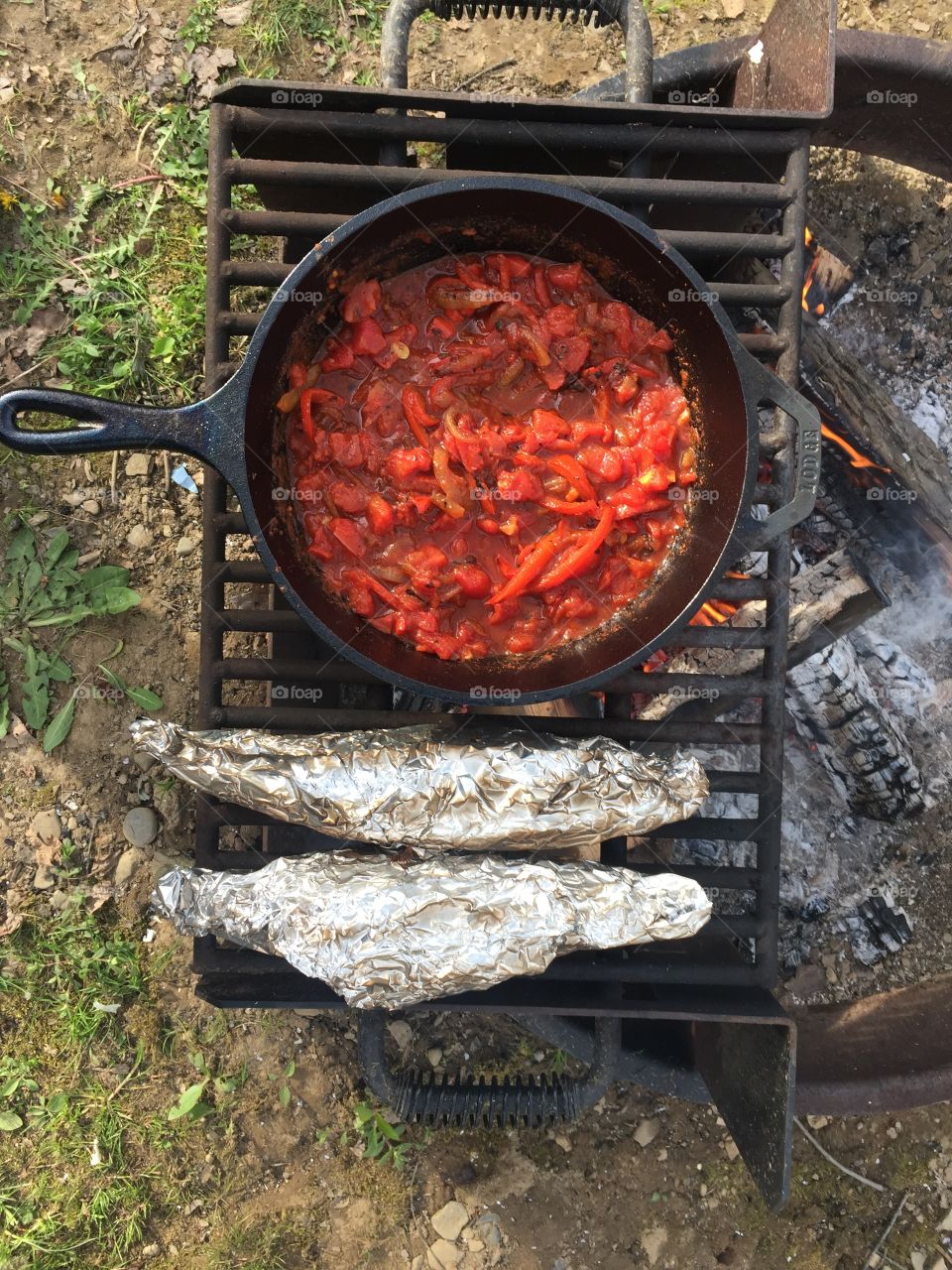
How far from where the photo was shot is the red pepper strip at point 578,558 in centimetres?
253

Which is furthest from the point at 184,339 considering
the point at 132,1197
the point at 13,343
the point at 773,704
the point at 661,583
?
the point at 132,1197

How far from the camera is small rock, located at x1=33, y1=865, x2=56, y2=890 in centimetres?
334

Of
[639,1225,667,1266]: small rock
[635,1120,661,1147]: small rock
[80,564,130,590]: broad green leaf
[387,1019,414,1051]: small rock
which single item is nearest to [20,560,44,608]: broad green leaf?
[80,564,130,590]: broad green leaf

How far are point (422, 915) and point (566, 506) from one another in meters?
1.21

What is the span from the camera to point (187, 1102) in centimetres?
331

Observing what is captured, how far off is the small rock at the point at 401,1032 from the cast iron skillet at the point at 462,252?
1641mm

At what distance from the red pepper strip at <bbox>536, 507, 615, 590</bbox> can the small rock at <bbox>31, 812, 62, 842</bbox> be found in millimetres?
2114

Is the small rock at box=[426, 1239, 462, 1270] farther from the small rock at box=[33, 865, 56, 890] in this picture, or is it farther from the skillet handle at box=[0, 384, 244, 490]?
the skillet handle at box=[0, 384, 244, 490]

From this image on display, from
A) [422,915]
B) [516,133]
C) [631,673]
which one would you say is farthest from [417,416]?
[422,915]

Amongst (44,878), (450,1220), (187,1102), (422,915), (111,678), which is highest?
(111,678)

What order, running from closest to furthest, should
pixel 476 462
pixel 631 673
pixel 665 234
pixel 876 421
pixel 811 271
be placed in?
pixel 476 462 → pixel 665 234 → pixel 631 673 → pixel 876 421 → pixel 811 271

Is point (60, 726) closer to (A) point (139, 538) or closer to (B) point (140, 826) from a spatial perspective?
(B) point (140, 826)

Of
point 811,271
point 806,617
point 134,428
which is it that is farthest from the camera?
point 811,271

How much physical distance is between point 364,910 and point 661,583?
128 centimetres
